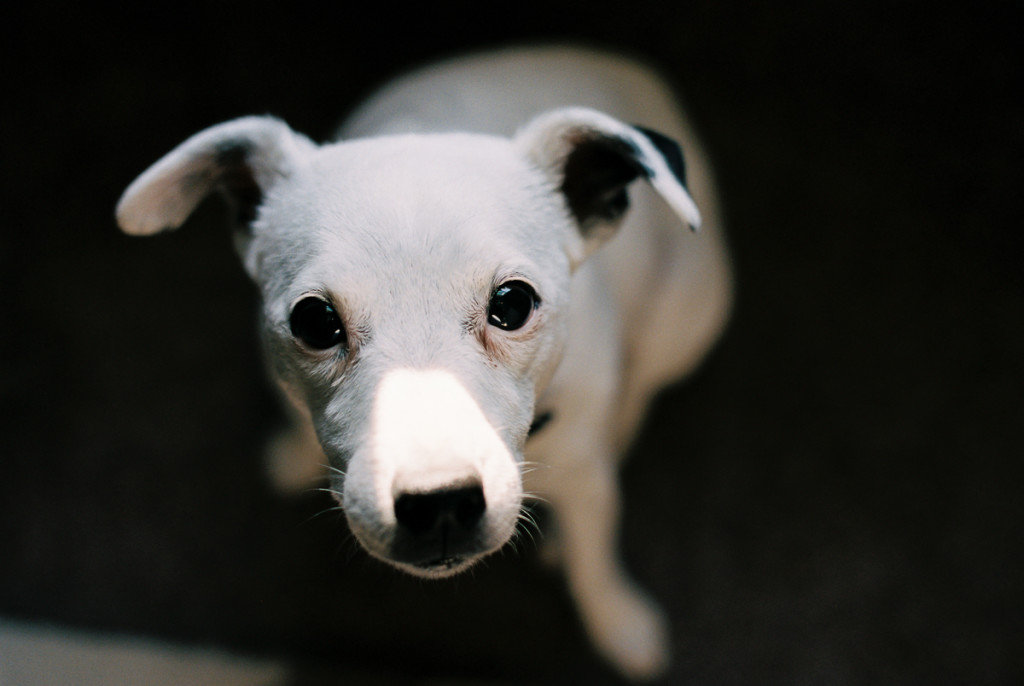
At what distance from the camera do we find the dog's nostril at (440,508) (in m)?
0.91

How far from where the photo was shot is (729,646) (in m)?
2.02

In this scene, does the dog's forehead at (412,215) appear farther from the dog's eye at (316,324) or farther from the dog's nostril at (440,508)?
the dog's nostril at (440,508)

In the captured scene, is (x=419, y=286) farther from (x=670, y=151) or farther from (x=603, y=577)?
(x=603, y=577)

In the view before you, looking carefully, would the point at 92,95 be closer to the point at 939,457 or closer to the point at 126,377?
the point at 126,377

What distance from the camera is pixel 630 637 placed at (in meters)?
1.95

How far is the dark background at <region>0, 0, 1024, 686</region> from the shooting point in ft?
6.66

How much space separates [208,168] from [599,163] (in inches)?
24.7

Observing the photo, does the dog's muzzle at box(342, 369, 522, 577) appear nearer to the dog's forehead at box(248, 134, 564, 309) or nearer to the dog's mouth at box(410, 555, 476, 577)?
the dog's mouth at box(410, 555, 476, 577)

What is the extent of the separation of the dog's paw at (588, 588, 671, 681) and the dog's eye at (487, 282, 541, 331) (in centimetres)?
112

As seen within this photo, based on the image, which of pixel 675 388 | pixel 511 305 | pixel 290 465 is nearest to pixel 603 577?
pixel 675 388

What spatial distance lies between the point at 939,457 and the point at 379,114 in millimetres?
1831

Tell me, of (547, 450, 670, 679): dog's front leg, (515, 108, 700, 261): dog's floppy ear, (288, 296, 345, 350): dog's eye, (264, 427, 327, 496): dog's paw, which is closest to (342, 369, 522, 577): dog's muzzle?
(288, 296, 345, 350): dog's eye

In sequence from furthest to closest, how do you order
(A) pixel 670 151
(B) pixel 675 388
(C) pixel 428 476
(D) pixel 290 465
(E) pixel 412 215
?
1. (B) pixel 675 388
2. (D) pixel 290 465
3. (A) pixel 670 151
4. (E) pixel 412 215
5. (C) pixel 428 476

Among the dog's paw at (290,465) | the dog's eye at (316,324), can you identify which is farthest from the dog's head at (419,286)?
the dog's paw at (290,465)
